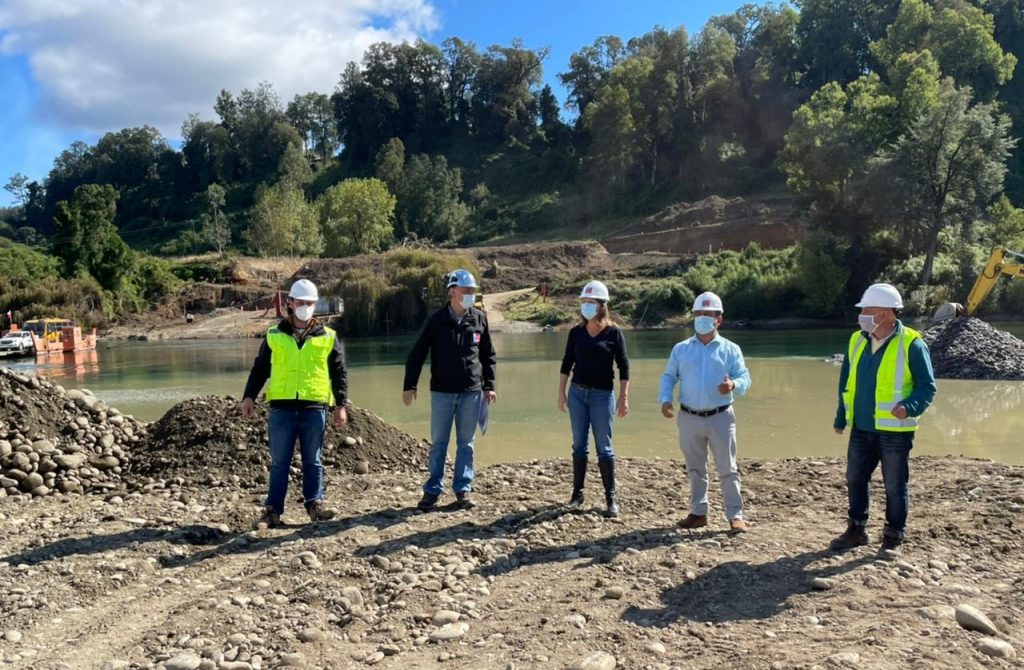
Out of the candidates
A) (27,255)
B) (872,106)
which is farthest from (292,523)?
(27,255)

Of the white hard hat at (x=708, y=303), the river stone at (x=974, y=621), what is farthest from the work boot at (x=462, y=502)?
the river stone at (x=974, y=621)

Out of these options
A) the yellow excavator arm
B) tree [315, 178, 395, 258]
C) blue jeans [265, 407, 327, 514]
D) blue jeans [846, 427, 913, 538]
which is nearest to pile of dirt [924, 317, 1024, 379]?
the yellow excavator arm

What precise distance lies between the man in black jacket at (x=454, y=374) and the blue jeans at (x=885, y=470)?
2.88 m

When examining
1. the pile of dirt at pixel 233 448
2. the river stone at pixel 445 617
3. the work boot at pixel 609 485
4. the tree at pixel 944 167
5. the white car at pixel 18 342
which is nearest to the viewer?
the river stone at pixel 445 617

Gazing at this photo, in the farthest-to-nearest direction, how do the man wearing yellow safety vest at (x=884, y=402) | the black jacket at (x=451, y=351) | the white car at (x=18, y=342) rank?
the white car at (x=18, y=342) < the black jacket at (x=451, y=351) < the man wearing yellow safety vest at (x=884, y=402)

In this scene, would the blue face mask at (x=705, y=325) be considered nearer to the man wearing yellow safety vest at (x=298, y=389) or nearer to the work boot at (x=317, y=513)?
the man wearing yellow safety vest at (x=298, y=389)

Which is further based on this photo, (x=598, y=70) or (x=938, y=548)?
(x=598, y=70)

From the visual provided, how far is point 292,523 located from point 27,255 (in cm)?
6095

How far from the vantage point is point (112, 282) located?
55.1 meters

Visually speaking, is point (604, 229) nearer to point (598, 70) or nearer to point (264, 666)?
point (598, 70)

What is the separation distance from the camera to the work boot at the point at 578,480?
20.9ft

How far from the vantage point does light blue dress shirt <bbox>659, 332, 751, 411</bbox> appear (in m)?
5.62

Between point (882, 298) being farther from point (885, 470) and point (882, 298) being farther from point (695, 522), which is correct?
point (695, 522)

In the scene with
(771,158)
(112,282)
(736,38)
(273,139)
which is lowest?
(112,282)
